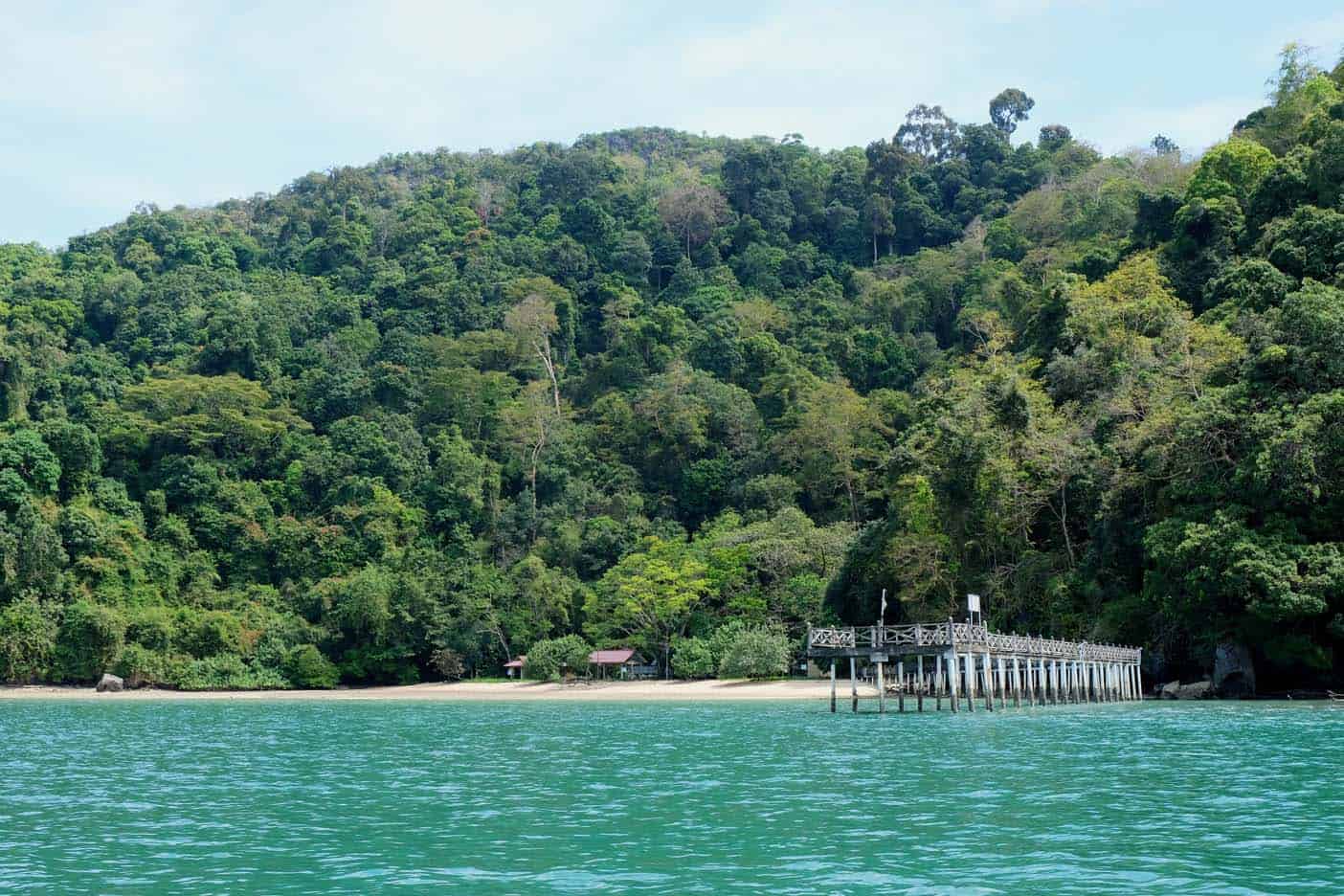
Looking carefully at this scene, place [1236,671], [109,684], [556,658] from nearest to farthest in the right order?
[1236,671]
[109,684]
[556,658]

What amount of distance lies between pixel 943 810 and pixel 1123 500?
31.0 m

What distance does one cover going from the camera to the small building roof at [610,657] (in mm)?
65688

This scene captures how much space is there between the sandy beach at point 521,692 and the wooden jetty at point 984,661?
6334mm

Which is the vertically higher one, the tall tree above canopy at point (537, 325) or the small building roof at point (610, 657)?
the tall tree above canopy at point (537, 325)

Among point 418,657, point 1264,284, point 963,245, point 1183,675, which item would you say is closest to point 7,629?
point 418,657

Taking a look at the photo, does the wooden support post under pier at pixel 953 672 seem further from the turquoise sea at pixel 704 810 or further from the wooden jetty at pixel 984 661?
the turquoise sea at pixel 704 810

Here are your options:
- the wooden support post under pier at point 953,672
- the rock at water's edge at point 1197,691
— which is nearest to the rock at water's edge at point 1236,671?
the rock at water's edge at point 1197,691

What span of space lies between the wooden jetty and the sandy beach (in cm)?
633

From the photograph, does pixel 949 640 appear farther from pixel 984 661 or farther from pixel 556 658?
pixel 556 658

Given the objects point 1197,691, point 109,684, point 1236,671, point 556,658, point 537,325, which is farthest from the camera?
point 537,325

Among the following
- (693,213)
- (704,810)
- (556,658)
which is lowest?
(556,658)

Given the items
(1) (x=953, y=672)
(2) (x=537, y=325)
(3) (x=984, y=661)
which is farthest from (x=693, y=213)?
(1) (x=953, y=672)

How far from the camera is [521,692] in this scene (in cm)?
6419

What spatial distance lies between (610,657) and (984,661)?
91.0 feet
